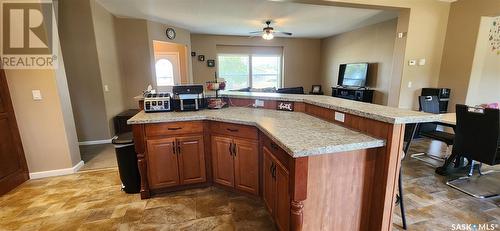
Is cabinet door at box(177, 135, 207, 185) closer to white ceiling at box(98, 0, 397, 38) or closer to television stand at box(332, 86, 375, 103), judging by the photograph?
white ceiling at box(98, 0, 397, 38)

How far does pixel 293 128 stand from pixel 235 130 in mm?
639

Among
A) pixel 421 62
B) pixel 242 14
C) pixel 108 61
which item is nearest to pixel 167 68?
pixel 108 61

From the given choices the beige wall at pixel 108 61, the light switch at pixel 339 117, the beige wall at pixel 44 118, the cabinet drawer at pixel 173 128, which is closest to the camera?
the light switch at pixel 339 117

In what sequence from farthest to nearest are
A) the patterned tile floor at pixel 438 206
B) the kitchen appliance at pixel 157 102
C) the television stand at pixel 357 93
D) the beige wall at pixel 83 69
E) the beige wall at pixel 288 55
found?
the beige wall at pixel 288 55
the television stand at pixel 357 93
the beige wall at pixel 83 69
the kitchen appliance at pixel 157 102
the patterned tile floor at pixel 438 206

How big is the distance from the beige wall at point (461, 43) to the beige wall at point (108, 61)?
6321 millimetres

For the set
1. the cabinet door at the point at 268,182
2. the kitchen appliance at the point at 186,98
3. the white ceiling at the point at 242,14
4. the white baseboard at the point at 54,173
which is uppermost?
the white ceiling at the point at 242,14

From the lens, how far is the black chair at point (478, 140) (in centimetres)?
218

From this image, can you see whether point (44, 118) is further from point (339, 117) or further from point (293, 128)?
A: point (339, 117)

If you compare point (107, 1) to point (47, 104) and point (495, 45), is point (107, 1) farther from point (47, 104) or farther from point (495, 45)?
point (495, 45)

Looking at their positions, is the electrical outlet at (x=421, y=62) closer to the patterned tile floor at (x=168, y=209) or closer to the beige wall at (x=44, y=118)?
the patterned tile floor at (x=168, y=209)

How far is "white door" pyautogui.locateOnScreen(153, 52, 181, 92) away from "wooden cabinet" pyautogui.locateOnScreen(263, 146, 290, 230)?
5988 mm

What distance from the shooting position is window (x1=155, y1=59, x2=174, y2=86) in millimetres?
6934

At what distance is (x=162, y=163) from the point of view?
223 centimetres

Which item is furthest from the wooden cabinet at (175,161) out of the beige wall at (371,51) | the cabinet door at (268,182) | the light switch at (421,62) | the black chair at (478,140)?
the light switch at (421,62)
